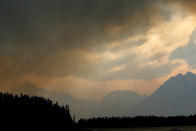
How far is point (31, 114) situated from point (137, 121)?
53.9 metres

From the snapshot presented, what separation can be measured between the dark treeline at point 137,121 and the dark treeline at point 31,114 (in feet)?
54.7

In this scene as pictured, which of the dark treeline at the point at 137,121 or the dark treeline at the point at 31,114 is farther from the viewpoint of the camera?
the dark treeline at the point at 137,121

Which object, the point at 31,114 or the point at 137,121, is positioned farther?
the point at 137,121

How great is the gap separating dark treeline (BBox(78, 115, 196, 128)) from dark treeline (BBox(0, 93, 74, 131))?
656 inches

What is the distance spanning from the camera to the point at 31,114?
8462 cm

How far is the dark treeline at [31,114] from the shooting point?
7627cm

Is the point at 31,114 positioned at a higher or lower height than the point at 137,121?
higher

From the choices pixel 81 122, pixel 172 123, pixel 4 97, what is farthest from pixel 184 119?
pixel 4 97

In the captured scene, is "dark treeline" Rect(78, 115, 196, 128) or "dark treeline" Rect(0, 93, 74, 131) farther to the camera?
"dark treeline" Rect(78, 115, 196, 128)

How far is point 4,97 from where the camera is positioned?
83.1m

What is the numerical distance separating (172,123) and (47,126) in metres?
57.1

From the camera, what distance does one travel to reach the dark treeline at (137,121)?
380 ft

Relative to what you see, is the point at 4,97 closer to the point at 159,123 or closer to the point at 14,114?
the point at 14,114

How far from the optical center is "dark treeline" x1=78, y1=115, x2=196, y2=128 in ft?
380
